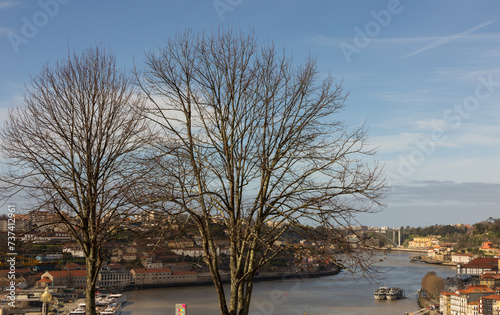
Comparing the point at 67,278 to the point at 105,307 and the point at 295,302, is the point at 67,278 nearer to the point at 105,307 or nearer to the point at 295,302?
the point at 105,307

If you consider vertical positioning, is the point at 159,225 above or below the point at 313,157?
below

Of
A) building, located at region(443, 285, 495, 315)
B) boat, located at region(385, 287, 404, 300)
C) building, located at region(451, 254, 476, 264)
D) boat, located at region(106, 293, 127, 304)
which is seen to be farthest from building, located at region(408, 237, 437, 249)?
boat, located at region(106, 293, 127, 304)

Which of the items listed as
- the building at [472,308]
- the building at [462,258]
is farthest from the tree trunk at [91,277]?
the building at [462,258]

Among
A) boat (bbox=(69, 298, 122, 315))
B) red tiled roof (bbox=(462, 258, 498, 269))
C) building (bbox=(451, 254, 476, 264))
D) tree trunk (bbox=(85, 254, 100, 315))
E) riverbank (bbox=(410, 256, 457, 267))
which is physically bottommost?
riverbank (bbox=(410, 256, 457, 267))

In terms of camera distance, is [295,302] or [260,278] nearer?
[295,302]

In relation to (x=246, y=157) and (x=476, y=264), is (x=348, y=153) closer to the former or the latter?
(x=246, y=157)

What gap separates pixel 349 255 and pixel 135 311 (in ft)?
90.7

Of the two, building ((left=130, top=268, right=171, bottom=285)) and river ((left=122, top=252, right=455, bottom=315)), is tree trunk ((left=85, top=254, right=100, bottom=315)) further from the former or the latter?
building ((left=130, top=268, right=171, bottom=285))

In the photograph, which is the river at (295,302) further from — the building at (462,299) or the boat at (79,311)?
the boat at (79,311)

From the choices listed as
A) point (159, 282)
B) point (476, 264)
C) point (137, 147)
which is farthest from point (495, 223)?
point (137, 147)

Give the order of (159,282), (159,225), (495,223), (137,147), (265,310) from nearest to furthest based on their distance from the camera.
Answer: (159,225)
(137,147)
(265,310)
(159,282)
(495,223)

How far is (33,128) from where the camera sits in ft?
17.3

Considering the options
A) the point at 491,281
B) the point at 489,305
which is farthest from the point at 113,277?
the point at 491,281

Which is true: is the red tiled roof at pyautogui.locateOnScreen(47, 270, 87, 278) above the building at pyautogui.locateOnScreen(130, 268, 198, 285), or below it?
above
